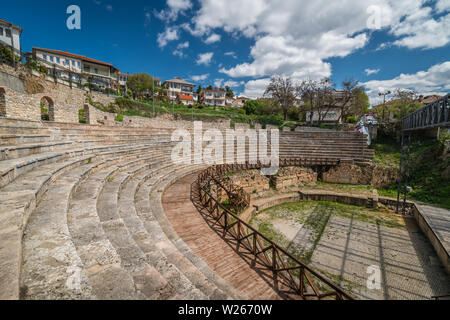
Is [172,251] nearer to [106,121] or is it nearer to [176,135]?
[176,135]

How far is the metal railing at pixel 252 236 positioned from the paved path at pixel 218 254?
1.28 ft

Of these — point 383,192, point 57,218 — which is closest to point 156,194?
point 57,218

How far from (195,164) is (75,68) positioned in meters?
42.2

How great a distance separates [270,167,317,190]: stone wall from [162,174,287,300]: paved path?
10.4 m

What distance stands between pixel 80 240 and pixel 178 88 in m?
62.6

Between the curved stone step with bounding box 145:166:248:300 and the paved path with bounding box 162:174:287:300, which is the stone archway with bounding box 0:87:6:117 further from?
the paved path with bounding box 162:174:287:300

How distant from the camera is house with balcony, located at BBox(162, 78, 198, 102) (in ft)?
190

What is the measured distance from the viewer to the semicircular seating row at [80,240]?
175 centimetres

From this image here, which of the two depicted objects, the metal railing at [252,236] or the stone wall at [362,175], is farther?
the stone wall at [362,175]

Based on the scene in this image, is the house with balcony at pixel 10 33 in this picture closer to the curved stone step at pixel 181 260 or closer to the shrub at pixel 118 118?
the shrub at pixel 118 118

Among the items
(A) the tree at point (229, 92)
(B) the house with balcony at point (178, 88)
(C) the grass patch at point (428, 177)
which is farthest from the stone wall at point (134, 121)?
(A) the tree at point (229, 92)

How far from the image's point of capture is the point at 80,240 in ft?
8.48

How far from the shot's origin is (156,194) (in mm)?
7398

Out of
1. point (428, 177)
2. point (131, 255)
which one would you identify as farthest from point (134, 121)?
point (428, 177)
